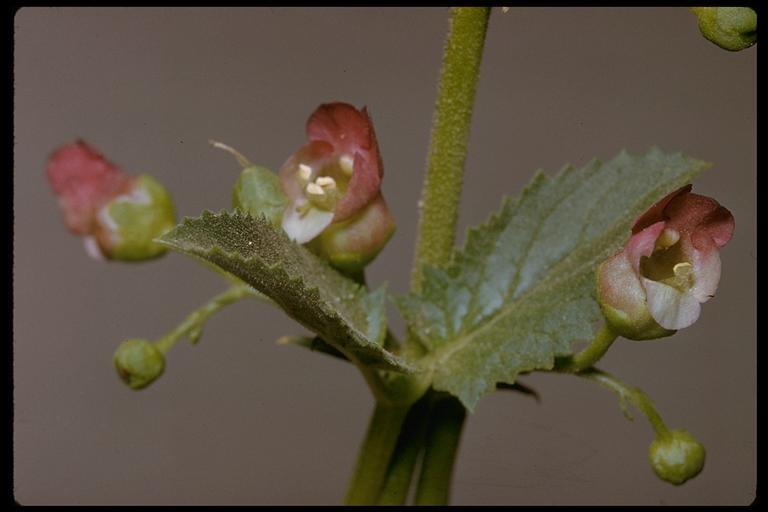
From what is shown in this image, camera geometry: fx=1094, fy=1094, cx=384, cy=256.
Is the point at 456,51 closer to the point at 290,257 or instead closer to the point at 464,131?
the point at 464,131

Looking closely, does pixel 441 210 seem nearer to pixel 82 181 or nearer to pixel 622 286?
pixel 622 286

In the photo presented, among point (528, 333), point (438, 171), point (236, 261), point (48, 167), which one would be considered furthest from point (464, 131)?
point (48, 167)

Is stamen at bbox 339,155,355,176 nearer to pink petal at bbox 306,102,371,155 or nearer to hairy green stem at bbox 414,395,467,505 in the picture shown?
pink petal at bbox 306,102,371,155

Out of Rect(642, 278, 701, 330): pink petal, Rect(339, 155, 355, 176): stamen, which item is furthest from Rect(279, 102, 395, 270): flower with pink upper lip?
Rect(642, 278, 701, 330): pink petal

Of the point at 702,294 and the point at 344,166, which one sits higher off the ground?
the point at 344,166

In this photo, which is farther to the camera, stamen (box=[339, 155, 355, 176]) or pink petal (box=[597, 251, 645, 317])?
stamen (box=[339, 155, 355, 176])

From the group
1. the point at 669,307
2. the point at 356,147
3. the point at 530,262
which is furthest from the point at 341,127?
the point at 669,307
